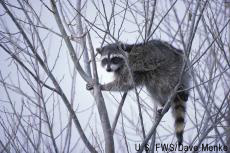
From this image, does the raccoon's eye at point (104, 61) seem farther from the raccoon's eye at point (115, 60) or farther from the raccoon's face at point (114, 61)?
the raccoon's eye at point (115, 60)

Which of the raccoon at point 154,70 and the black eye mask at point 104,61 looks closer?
the raccoon at point 154,70

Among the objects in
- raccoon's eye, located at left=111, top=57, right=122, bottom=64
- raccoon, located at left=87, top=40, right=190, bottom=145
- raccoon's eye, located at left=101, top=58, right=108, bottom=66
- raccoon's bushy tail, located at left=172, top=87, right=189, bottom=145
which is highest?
raccoon's eye, located at left=101, top=58, right=108, bottom=66

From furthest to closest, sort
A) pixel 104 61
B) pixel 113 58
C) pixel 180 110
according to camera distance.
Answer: pixel 104 61 < pixel 113 58 < pixel 180 110

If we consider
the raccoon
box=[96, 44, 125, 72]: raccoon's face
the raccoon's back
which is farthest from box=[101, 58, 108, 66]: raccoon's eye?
the raccoon's back

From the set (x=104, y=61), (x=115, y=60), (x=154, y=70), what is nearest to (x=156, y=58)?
(x=154, y=70)

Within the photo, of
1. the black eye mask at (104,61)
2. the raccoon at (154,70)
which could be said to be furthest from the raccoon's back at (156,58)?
the black eye mask at (104,61)

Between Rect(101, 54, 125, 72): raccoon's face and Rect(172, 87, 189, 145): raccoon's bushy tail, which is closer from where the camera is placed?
Rect(172, 87, 189, 145): raccoon's bushy tail

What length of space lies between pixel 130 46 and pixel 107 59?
52 centimetres

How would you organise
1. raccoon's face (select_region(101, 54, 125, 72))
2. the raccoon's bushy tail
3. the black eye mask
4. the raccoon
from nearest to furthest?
1. the raccoon's bushy tail
2. the raccoon
3. raccoon's face (select_region(101, 54, 125, 72))
4. the black eye mask

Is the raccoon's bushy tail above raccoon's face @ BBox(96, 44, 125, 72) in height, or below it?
below

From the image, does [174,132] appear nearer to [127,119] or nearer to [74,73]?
[127,119]

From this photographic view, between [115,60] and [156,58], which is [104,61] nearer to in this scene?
Answer: [115,60]

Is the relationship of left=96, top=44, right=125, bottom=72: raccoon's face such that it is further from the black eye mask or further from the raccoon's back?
the raccoon's back

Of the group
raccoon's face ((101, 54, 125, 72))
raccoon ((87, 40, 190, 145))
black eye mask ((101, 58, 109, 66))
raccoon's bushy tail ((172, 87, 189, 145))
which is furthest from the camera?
black eye mask ((101, 58, 109, 66))
